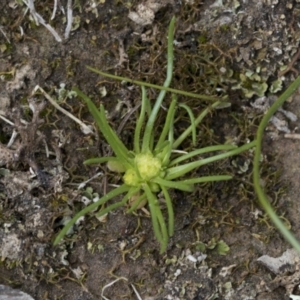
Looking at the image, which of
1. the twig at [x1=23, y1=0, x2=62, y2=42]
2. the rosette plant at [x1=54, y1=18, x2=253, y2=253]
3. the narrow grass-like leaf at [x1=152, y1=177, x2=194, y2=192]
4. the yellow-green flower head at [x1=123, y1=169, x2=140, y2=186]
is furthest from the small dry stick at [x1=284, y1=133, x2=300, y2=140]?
the twig at [x1=23, y1=0, x2=62, y2=42]

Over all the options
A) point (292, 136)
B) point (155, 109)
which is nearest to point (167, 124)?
point (155, 109)

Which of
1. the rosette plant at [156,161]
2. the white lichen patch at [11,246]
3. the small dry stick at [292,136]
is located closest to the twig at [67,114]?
the rosette plant at [156,161]

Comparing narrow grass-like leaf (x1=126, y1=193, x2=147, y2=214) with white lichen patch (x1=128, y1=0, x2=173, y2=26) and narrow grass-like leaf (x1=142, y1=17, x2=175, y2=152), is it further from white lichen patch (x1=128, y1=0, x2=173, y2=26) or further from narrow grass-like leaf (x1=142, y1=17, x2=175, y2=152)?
white lichen patch (x1=128, y1=0, x2=173, y2=26)

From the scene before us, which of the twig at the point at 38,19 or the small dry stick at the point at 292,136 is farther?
the small dry stick at the point at 292,136

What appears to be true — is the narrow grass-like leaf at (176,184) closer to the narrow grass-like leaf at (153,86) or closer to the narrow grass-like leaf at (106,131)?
the narrow grass-like leaf at (106,131)

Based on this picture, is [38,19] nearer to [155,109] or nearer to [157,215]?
[155,109]

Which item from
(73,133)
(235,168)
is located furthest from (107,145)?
(235,168)
